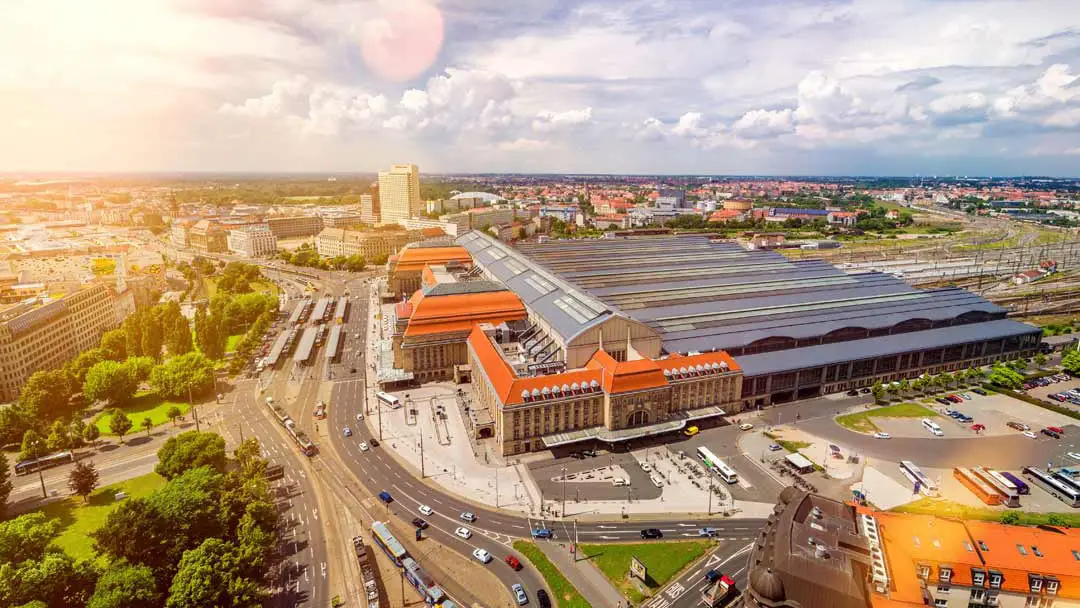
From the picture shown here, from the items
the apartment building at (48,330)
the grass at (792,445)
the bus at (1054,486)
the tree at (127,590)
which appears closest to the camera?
the tree at (127,590)

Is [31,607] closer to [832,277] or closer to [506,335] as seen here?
[506,335]

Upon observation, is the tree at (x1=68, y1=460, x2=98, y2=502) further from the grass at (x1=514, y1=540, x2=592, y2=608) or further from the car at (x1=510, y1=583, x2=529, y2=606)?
the car at (x1=510, y1=583, x2=529, y2=606)

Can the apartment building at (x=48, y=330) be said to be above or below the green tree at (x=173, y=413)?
above

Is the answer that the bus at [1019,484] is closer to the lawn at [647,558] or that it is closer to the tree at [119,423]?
the lawn at [647,558]

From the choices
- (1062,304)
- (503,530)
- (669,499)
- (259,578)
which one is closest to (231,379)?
(259,578)

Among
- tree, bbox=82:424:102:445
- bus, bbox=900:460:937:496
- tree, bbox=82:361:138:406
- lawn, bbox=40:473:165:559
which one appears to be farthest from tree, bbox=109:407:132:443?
bus, bbox=900:460:937:496

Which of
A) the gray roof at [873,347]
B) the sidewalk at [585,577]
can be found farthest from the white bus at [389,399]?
the gray roof at [873,347]
